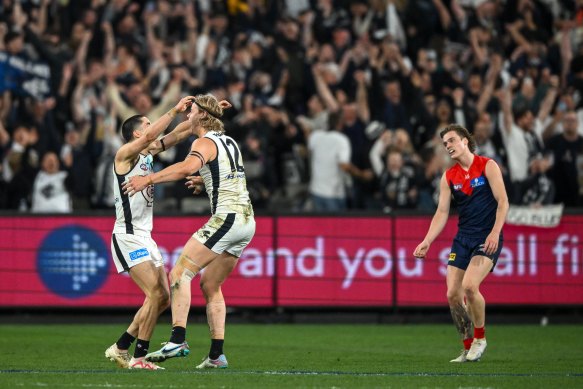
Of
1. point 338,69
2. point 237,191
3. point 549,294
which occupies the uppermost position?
point 338,69

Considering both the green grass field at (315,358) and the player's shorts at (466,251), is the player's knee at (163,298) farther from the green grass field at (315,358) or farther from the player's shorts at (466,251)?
the player's shorts at (466,251)

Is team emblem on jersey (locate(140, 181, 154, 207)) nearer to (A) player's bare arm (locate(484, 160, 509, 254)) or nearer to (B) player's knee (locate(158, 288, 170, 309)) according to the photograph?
(B) player's knee (locate(158, 288, 170, 309))

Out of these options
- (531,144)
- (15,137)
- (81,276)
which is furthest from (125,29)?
(531,144)

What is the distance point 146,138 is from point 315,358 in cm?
331

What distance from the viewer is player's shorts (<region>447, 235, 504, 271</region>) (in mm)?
12922

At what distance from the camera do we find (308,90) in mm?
22656

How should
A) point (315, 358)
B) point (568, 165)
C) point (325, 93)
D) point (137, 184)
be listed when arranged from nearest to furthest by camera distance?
point (137, 184), point (315, 358), point (568, 165), point (325, 93)

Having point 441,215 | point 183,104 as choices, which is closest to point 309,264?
point 441,215

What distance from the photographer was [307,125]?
21375 millimetres

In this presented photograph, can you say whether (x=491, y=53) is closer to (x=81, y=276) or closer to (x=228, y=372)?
(x=81, y=276)

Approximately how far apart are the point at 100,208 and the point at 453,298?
8564mm

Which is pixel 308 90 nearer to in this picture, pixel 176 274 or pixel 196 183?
pixel 196 183

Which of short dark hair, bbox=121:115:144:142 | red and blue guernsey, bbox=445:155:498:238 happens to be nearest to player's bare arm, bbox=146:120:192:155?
short dark hair, bbox=121:115:144:142

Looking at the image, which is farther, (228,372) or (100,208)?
(100,208)
